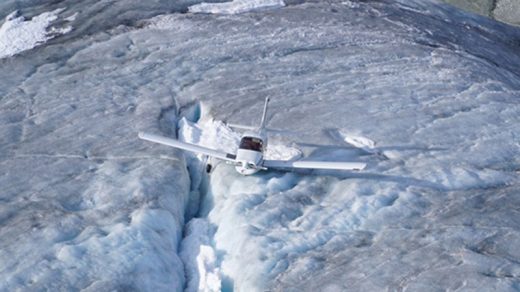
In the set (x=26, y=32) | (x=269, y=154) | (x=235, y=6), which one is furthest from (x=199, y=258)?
(x=26, y=32)

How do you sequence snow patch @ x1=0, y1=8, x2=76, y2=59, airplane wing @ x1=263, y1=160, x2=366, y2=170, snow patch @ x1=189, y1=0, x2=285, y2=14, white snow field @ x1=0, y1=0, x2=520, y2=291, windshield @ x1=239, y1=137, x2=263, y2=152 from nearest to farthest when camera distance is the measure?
1. white snow field @ x1=0, y1=0, x2=520, y2=291
2. airplane wing @ x1=263, y1=160, x2=366, y2=170
3. windshield @ x1=239, y1=137, x2=263, y2=152
4. snow patch @ x1=0, y1=8, x2=76, y2=59
5. snow patch @ x1=189, y1=0, x2=285, y2=14

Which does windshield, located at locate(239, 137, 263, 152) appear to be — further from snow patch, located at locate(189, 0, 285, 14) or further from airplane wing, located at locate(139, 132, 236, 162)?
snow patch, located at locate(189, 0, 285, 14)

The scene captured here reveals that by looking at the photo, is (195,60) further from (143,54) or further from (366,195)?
(366,195)

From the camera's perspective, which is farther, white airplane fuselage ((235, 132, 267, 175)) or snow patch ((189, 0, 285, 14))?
snow patch ((189, 0, 285, 14))

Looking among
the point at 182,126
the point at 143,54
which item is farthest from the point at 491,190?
the point at 143,54

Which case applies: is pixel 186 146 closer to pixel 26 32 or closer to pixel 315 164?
pixel 315 164

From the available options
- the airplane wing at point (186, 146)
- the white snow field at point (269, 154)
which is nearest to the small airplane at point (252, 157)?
the airplane wing at point (186, 146)

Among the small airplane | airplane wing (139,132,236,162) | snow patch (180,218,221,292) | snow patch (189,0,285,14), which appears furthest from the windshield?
snow patch (189,0,285,14)

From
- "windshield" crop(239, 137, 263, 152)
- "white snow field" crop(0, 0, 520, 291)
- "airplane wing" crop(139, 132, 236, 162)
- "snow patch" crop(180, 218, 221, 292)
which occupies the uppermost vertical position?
"windshield" crop(239, 137, 263, 152)
